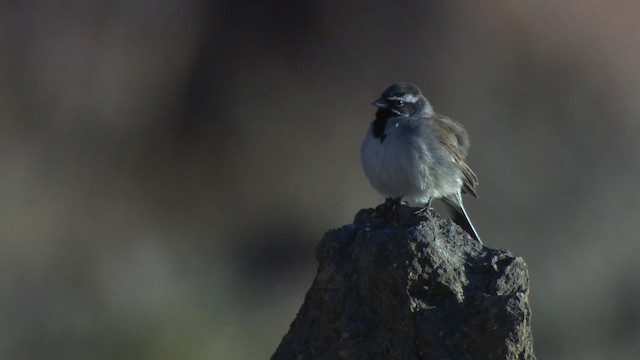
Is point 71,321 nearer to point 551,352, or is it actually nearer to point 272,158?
point 272,158

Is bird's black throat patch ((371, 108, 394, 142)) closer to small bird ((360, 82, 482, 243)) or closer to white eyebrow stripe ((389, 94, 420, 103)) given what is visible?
small bird ((360, 82, 482, 243))

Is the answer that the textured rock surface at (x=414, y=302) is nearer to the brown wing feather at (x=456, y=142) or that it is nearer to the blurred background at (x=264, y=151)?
the brown wing feather at (x=456, y=142)

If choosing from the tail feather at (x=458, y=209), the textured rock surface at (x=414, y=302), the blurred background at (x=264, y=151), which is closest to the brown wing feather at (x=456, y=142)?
the tail feather at (x=458, y=209)

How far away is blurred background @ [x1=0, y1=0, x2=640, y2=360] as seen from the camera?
20.3 metres

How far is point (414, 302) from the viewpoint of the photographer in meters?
7.37

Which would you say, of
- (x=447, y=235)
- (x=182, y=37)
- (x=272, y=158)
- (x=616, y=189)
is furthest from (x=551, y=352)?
(x=447, y=235)

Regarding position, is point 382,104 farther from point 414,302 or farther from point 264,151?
point 264,151

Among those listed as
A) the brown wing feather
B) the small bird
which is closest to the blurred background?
the brown wing feather

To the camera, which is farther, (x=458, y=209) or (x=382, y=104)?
(x=458, y=209)

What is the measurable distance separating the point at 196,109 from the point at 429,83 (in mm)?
3445

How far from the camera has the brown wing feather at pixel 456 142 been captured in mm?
10977

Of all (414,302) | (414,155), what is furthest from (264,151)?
(414,302)

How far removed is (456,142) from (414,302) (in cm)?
392

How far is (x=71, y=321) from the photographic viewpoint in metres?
19.5
